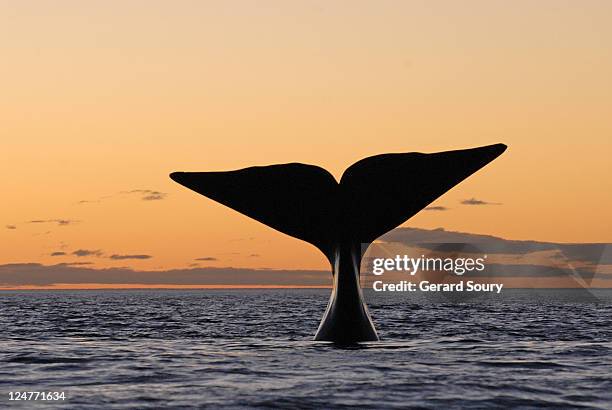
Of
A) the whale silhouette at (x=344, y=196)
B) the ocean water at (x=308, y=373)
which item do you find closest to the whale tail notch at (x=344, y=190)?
the whale silhouette at (x=344, y=196)

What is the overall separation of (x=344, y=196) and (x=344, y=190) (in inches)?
4.4

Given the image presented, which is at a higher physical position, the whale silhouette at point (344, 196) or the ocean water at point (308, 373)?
the whale silhouette at point (344, 196)

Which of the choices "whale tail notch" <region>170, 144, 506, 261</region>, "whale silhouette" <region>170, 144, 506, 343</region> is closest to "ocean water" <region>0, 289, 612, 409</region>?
"whale silhouette" <region>170, 144, 506, 343</region>

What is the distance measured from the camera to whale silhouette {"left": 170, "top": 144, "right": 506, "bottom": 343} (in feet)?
48.7

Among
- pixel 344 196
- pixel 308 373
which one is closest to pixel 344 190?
pixel 344 196

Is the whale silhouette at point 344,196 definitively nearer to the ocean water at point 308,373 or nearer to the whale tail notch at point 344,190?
the whale tail notch at point 344,190

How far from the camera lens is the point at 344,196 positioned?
15.1 m

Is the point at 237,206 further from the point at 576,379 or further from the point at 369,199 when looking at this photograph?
the point at 576,379

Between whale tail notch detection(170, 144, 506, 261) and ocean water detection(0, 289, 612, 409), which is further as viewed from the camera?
whale tail notch detection(170, 144, 506, 261)

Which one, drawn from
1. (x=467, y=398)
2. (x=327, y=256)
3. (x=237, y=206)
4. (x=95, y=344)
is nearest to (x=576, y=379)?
(x=467, y=398)

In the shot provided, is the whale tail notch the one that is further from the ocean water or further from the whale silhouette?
the ocean water

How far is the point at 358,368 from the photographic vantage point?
13203mm

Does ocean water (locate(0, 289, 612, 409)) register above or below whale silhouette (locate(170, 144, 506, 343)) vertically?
below

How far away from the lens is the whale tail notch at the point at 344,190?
1482 centimetres
